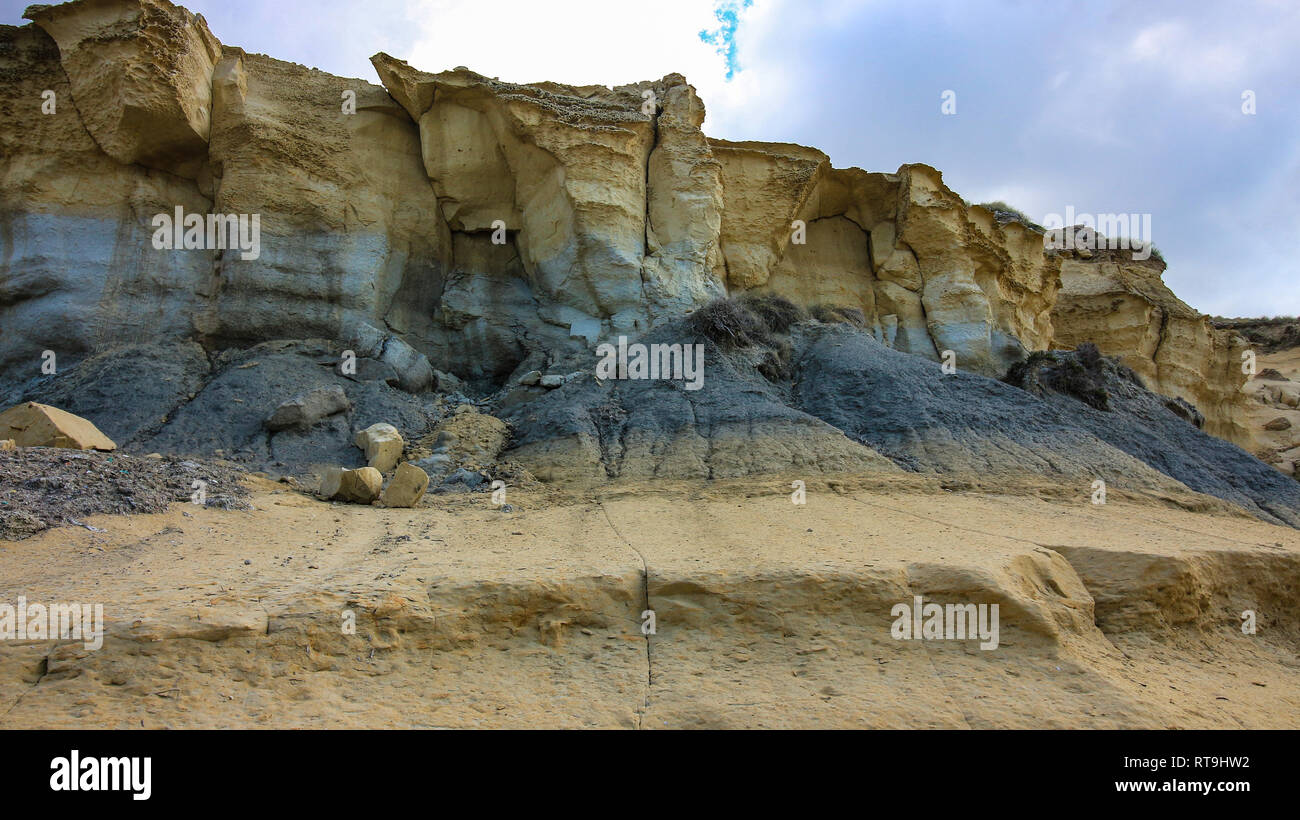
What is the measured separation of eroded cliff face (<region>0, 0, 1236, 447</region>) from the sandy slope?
6654 millimetres

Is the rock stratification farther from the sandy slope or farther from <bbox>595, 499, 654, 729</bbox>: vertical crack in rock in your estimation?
<bbox>595, 499, 654, 729</bbox>: vertical crack in rock

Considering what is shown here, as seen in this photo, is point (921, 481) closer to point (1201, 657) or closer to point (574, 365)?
point (1201, 657)

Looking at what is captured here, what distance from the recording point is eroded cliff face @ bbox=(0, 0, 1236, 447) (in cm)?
1145

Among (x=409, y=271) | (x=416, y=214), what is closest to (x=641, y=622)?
(x=409, y=271)

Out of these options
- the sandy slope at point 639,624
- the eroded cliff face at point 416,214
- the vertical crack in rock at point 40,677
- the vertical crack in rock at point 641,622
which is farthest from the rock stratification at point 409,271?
the vertical crack in rock at point 40,677

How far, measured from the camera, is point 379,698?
3.79 meters

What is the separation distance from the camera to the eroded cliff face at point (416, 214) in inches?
451

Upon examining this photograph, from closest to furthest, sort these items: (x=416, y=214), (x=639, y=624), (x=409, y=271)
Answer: (x=639, y=624)
(x=409, y=271)
(x=416, y=214)

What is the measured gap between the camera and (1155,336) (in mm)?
20469

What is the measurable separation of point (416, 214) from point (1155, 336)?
20.2 meters

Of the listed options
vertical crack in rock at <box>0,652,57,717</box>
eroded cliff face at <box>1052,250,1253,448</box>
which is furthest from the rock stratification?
vertical crack in rock at <box>0,652,57,717</box>

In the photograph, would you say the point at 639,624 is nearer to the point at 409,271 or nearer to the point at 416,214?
the point at 409,271

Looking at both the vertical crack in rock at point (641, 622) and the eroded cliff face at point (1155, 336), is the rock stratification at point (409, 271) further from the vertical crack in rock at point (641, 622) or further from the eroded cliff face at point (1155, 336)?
the eroded cliff face at point (1155, 336)

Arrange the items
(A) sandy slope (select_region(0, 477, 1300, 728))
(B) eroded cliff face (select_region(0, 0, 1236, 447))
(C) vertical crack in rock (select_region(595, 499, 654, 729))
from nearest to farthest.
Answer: (A) sandy slope (select_region(0, 477, 1300, 728)) < (C) vertical crack in rock (select_region(595, 499, 654, 729)) < (B) eroded cliff face (select_region(0, 0, 1236, 447))
